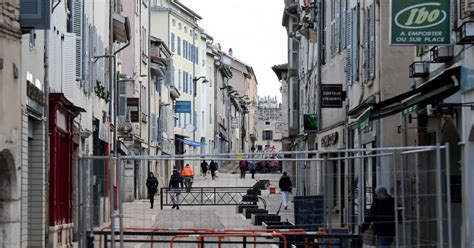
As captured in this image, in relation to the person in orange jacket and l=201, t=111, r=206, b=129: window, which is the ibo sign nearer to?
the person in orange jacket

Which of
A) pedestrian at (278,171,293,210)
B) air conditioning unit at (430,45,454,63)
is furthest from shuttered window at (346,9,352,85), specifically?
air conditioning unit at (430,45,454,63)

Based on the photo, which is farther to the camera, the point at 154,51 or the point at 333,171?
the point at 154,51

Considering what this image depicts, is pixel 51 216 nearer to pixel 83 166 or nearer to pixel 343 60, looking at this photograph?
pixel 83 166

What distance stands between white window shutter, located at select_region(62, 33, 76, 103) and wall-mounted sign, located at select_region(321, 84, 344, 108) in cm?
1134

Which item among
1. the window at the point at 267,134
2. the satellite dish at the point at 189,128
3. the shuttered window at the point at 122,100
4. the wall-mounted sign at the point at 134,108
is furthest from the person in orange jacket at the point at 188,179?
the window at the point at 267,134

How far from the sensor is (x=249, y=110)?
173250mm

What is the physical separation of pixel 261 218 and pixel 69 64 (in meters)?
5.83

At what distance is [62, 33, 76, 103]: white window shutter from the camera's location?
88.0 feet

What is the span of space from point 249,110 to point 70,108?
5761 inches

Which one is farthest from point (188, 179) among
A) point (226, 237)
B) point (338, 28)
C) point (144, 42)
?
point (144, 42)

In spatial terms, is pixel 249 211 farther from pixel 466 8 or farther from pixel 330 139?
pixel 330 139

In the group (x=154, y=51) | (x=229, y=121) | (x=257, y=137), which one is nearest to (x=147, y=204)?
(x=154, y=51)

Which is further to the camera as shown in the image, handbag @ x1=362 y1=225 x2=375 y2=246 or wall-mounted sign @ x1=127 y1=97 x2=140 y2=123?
wall-mounted sign @ x1=127 y1=97 x2=140 y2=123

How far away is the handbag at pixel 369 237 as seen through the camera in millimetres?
18638
